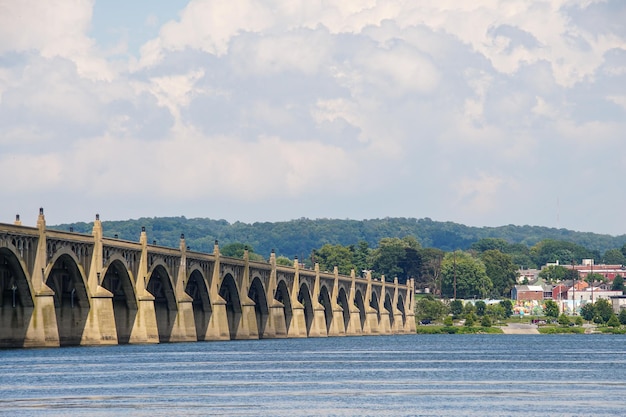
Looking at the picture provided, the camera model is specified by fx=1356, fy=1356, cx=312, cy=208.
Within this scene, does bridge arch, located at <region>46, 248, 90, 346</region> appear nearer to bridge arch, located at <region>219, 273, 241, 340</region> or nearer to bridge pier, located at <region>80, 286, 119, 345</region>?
bridge pier, located at <region>80, 286, 119, 345</region>

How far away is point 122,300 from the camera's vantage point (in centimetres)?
14100

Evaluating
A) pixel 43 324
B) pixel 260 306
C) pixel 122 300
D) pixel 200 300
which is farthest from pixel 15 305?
pixel 260 306

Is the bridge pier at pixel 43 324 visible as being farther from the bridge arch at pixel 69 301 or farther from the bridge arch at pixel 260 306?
the bridge arch at pixel 260 306

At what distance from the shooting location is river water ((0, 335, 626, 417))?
67.2 m

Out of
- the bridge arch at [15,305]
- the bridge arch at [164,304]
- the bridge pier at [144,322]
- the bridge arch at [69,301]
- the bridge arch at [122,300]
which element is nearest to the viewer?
the bridge arch at [15,305]

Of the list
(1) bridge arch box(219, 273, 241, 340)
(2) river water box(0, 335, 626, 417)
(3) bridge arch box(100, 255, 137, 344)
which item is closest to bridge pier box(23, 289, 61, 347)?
(2) river water box(0, 335, 626, 417)

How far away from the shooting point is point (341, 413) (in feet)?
214

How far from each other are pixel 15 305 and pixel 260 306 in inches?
3111

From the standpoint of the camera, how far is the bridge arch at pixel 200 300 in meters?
166

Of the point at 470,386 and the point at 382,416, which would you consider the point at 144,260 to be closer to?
the point at 470,386

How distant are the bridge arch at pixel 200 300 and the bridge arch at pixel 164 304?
8.53 m

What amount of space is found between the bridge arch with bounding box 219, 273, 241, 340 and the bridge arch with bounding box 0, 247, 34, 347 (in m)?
61.9

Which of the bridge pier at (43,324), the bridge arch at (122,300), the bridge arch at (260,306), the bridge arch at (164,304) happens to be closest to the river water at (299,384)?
the bridge pier at (43,324)

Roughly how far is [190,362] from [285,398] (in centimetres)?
3746
